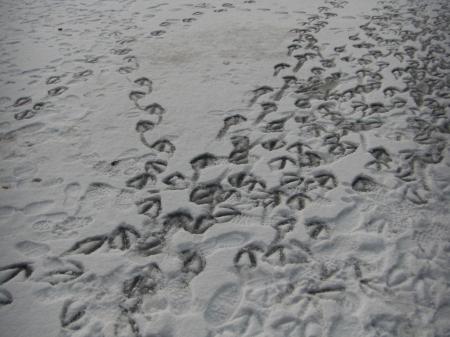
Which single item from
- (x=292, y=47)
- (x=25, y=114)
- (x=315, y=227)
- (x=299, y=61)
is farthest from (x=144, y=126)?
(x=292, y=47)

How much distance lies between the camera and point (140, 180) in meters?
2.30

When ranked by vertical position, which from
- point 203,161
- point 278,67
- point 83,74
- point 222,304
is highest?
point 83,74

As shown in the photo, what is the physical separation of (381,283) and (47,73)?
3263mm

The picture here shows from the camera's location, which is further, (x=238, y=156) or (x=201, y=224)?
(x=238, y=156)

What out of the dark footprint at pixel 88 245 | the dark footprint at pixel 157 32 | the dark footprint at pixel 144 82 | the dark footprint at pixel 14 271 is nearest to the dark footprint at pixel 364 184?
the dark footprint at pixel 88 245

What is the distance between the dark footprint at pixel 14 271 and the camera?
1.74 meters

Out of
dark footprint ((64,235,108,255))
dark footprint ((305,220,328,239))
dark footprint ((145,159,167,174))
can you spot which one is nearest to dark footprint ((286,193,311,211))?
dark footprint ((305,220,328,239))

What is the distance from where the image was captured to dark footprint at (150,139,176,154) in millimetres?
2553

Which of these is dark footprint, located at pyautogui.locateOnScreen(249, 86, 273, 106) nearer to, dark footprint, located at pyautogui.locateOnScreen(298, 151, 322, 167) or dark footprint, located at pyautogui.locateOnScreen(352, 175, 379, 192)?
dark footprint, located at pyautogui.locateOnScreen(298, 151, 322, 167)

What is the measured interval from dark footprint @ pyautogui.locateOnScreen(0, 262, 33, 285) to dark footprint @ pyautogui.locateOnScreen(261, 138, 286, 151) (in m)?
1.53

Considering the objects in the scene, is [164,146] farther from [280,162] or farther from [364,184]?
[364,184]

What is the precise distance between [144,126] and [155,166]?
50 cm

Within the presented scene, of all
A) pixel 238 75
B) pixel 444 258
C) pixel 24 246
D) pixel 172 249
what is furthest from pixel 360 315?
pixel 238 75

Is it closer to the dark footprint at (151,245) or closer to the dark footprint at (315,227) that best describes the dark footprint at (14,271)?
the dark footprint at (151,245)
